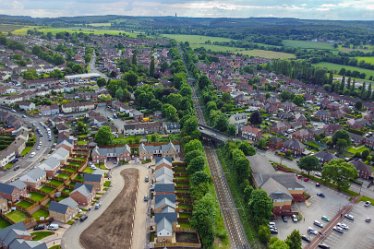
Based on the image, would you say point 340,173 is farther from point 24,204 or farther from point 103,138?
point 24,204

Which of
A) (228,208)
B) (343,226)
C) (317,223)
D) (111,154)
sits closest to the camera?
(343,226)

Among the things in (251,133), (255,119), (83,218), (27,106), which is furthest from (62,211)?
(27,106)

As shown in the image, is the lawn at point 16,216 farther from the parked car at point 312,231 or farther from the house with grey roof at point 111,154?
the parked car at point 312,231

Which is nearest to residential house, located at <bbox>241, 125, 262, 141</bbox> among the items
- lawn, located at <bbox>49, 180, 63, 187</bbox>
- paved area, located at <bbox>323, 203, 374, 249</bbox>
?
paved area, located at <bbox>323, 203, 374, 249</bbox>

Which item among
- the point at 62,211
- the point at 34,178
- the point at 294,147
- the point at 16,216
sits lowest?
the point at 16,216

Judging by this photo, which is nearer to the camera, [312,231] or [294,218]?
[312,231]

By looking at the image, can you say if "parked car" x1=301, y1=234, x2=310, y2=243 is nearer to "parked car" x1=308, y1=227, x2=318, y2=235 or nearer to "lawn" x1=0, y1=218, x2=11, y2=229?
"parked car" x1=308, y1=227, x2=318, y2=235

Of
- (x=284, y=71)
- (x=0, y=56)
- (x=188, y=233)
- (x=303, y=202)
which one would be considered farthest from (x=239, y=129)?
(x=0, y=56)

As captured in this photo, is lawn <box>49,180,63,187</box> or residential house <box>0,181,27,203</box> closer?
residential house <box>0,181,27,203</box>
